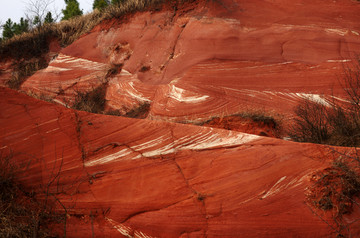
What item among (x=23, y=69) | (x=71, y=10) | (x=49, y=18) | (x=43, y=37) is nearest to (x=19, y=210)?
(x=23, y=69)

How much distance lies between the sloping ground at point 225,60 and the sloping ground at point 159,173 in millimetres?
3934

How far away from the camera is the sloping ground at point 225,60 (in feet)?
27.5

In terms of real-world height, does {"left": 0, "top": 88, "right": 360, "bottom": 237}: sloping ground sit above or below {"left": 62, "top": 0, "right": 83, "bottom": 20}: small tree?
below

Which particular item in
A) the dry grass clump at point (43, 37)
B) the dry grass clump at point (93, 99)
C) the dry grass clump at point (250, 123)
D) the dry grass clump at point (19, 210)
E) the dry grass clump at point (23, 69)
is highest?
the dry grass clump at point (43, 37)

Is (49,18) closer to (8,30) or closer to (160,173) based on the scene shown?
(8,30)

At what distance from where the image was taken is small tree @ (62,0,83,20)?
67.7 feet

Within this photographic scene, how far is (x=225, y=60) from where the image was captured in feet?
29.9

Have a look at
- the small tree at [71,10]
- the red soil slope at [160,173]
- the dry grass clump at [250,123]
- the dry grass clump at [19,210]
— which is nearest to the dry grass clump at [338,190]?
the red soil slope at [160,173]

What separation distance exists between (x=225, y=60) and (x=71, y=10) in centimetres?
1543

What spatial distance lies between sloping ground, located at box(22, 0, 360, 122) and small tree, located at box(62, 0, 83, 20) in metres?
10.8

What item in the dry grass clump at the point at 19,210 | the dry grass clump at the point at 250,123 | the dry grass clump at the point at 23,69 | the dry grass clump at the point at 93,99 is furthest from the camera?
the dry grass clump at the point at 23,69

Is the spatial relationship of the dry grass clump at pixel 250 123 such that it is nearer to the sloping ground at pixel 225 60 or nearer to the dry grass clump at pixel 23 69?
the sloping ground at pixel 225 60

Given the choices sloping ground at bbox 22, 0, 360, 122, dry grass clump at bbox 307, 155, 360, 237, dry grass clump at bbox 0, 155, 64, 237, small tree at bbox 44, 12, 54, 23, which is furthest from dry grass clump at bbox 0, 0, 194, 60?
dry grass clump at bbox 307, 155, 360, 237

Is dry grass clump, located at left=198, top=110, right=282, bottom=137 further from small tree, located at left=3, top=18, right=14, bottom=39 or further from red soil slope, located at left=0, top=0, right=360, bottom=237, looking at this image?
small tree, located at left=3, top=18, right=14, bottom=39
